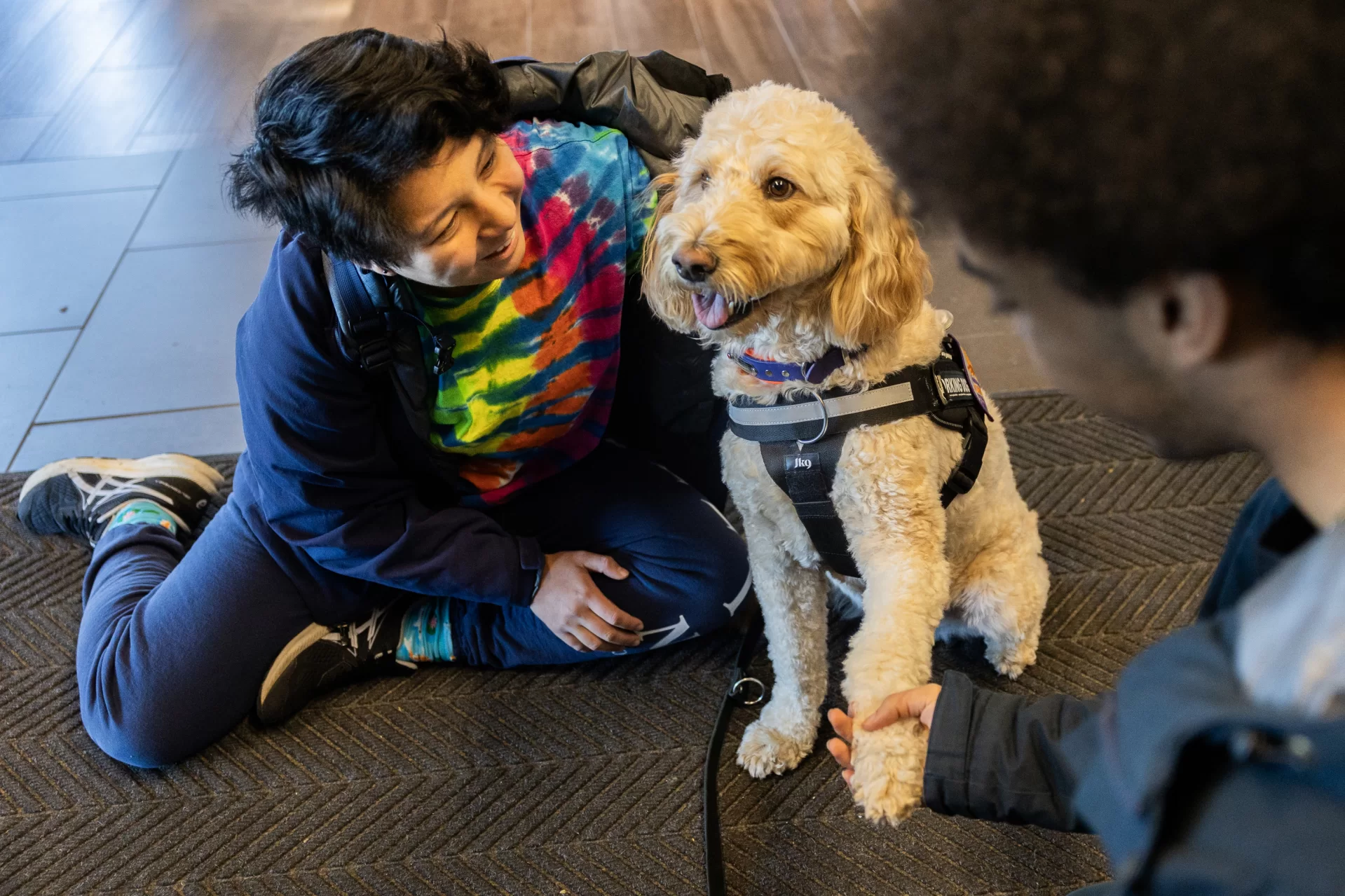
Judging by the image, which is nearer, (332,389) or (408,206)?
(408,206)

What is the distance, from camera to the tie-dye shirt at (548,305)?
1175 mm

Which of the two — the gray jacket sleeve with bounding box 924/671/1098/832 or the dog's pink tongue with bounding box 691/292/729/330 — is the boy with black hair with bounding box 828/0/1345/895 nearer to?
the gray jacket sleeve with bounding box 924/671/1098/832

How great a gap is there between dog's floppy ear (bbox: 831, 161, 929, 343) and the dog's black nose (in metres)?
0.14

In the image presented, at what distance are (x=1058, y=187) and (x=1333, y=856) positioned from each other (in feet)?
1.07

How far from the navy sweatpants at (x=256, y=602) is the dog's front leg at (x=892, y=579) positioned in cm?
38

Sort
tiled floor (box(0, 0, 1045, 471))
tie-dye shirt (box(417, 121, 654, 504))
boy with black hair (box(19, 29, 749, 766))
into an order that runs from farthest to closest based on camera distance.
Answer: tiled floor (box(0, 0, 1045, 471)) → tie-dye shirt (box(417, 121, 654, 504)) → boy with black hair (box(19, 29, 749, 766))

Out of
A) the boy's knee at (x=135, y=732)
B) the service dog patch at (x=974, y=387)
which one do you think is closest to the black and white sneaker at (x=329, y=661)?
the boy's knee at (x=135, y=732)

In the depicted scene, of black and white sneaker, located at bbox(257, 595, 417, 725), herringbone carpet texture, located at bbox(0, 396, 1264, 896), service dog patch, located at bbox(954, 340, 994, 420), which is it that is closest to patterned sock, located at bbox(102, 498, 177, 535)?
herringbone carpet texture, located at bbox(0, 396, 1264, 896)

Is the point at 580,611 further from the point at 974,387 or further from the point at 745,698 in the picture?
the point at 974,387

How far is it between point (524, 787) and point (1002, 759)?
0.75 m

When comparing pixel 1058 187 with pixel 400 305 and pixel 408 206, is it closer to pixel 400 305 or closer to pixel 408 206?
pixel 408 206

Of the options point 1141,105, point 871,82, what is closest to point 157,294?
point 871,82

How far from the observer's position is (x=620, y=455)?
1499 mm

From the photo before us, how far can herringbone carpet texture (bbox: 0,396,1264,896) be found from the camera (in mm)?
1194
